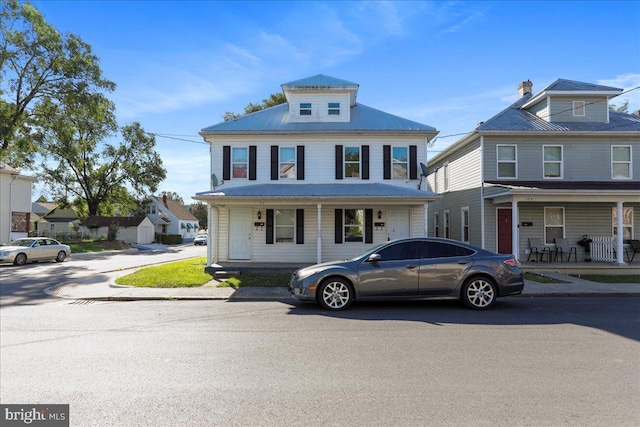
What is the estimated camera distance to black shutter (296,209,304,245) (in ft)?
53.7

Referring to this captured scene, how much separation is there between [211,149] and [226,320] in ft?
36.4

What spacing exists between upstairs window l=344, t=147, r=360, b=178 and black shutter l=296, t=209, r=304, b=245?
258 centimetres

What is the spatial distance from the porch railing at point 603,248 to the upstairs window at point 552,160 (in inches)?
131

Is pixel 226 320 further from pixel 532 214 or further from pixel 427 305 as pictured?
pixel 532 214

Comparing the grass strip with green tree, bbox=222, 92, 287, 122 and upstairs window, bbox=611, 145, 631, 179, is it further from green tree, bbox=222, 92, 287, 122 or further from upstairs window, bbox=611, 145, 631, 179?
green tree, bbox=222, 92, 287, 122

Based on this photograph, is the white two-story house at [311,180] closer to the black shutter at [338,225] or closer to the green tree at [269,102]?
the black shutter at [338,225]

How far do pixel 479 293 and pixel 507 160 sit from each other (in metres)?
11.5

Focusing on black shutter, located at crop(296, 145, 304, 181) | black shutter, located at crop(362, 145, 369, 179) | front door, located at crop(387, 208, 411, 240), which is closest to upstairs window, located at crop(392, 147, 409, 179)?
black shutter, located at crop(362, 145, 369, 179)

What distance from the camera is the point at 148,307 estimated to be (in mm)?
8836

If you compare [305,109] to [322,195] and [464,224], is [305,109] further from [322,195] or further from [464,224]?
[464,224]

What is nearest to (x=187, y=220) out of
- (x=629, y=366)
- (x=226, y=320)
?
(x=226, y=320)

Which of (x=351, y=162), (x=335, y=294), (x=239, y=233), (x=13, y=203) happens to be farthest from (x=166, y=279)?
(x=13, y=203)

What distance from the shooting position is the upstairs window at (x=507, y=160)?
17.7 metres

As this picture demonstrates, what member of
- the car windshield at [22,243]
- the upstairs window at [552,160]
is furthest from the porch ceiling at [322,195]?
the car windshield at [22,243]
